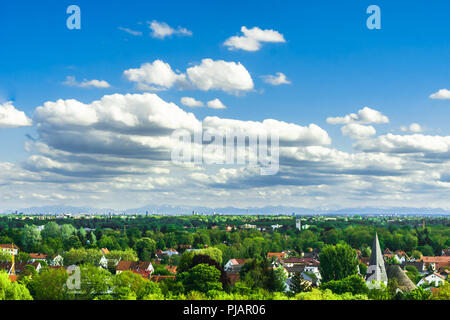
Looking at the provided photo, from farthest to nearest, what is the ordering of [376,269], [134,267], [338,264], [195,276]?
[134,267]
[338,264]
[376,269]
[195,276]

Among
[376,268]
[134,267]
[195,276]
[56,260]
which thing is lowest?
[56,260]

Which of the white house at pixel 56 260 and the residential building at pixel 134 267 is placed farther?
the white house at pixel 56 260

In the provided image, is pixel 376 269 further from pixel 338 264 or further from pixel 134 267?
pixel 134 267

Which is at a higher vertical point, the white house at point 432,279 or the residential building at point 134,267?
the residential building at point 134,267

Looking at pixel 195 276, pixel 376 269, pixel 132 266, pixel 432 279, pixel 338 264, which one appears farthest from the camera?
pixel 132 266

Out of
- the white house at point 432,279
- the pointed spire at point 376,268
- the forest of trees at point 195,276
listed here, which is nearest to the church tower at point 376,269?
the pointed spire at point 376,268

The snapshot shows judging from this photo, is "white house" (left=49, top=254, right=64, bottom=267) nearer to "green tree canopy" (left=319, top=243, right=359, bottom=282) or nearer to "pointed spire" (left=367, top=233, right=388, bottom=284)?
"green tree canopy" (left=319, top=243, right=359, bottom=282)

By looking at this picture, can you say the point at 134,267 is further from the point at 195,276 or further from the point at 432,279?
the point at 432,279

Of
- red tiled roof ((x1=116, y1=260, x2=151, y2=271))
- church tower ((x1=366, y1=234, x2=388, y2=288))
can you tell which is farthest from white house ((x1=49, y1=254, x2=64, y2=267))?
church tower ((x1=366, y1=234, x2=388, y2=288))

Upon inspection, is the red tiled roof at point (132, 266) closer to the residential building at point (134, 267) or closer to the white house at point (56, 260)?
the residential building at point (134, 267)

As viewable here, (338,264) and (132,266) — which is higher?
(338,264)

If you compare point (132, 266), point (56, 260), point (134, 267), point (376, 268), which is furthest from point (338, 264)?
point (56, 260)

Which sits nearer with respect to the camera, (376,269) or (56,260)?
(376,269)
